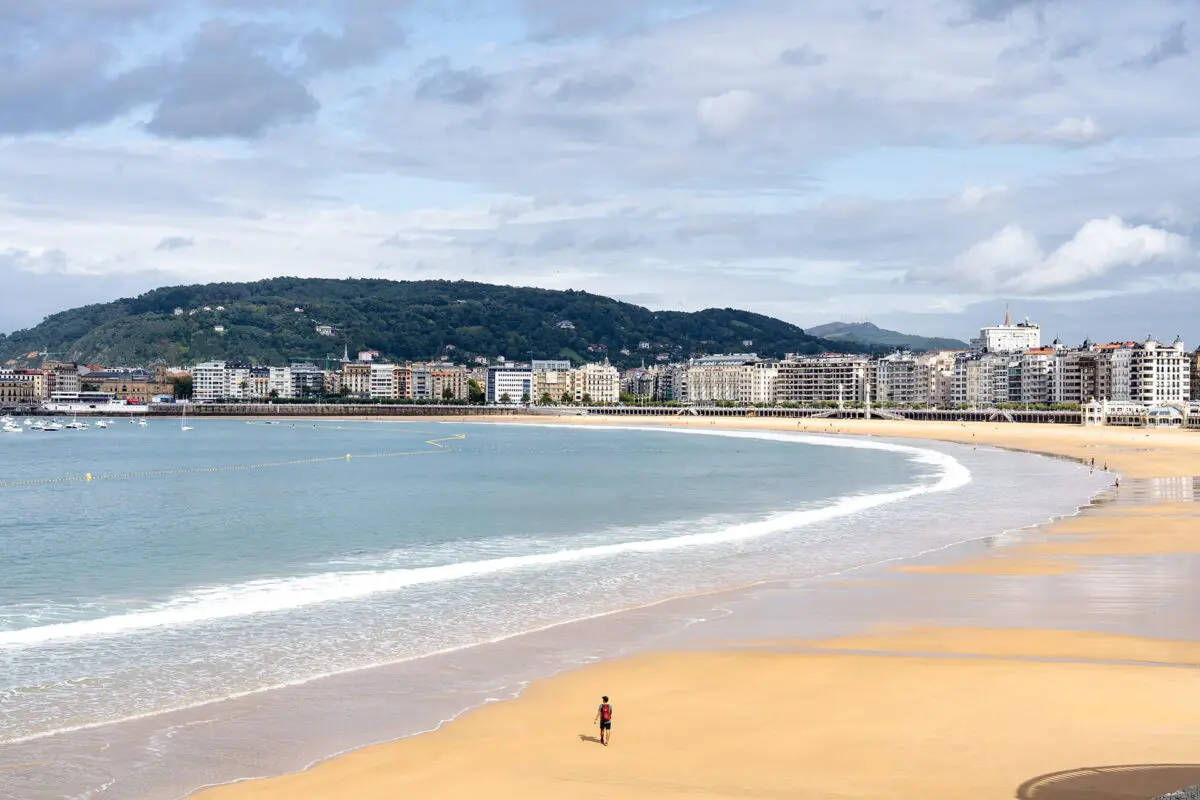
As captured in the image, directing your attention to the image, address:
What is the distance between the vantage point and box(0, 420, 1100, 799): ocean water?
448 inches

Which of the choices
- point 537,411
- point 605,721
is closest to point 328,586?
point 605,721

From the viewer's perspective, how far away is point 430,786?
9.46 metres

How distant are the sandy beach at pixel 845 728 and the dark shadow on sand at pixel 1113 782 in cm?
2

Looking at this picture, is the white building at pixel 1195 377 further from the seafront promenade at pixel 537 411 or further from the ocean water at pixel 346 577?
the ocean water at pixel 346 577

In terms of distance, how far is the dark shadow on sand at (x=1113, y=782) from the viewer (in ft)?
28.5

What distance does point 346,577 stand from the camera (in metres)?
21.2

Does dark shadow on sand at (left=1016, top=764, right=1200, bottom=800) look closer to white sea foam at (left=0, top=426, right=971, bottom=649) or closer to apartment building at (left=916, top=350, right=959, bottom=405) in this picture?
white sea foam at (left=0, top=426, right=971, bottom=649)

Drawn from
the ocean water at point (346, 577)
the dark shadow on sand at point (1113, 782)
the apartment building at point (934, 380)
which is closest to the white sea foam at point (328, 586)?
the ocean water at point (346, 577)

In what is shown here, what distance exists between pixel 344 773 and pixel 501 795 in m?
1.46

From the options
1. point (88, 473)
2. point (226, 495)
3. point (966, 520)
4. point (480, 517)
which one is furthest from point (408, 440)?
point (966, 520)

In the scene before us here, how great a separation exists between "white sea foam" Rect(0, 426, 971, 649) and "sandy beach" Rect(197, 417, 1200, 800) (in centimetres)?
688

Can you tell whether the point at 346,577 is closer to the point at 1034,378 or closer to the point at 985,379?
the point at 1034,378

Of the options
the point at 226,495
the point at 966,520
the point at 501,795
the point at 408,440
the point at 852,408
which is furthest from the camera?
the point at 852,408

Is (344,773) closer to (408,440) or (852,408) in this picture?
(408,440)
